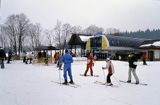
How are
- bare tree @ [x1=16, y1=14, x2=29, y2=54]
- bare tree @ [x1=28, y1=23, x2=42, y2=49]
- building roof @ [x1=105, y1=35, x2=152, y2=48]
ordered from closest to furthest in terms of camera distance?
1. building roof @ [x1=105, y1=35, x2=152, y2=48]
2. bare tree @ [x1=16, y1=14, x2=29, y2=54]
3. bare tree @ [x1=28, y1=23, x2=42, y2=49]

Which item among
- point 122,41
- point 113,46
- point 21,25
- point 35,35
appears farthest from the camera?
point 35,35

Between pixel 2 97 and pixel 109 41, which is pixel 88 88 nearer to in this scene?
pixel 2 97

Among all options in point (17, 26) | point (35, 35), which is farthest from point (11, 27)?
point (35, 35)

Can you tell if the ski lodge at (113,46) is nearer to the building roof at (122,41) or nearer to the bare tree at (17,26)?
the building roof at (122,41)

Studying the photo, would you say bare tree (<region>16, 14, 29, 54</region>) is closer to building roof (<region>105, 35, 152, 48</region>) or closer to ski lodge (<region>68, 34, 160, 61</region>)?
ski lodge (<region>68, 34, 160, 61</region>)

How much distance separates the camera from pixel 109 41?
48062 millimetres

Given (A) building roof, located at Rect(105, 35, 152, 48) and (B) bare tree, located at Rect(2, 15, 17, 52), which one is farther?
(B) bare tree, located at Rect(2, 15, 17, 52)

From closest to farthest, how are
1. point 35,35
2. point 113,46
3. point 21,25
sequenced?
1. point 113,46
2. point 21,25
3. point 35,35

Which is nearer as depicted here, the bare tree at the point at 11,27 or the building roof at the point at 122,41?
the building roof at the point at 122,41

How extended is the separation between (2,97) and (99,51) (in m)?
40.7

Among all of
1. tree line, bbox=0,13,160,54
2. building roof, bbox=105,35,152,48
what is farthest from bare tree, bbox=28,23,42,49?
building roof, bbox=105,35,152,48

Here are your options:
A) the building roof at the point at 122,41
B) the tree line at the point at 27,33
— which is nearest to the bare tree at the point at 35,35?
the tree line at the point at 27,33

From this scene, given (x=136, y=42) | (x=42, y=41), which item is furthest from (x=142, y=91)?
(x=42, y=41)

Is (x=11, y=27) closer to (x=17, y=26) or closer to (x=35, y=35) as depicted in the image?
(x=17, y=26)
